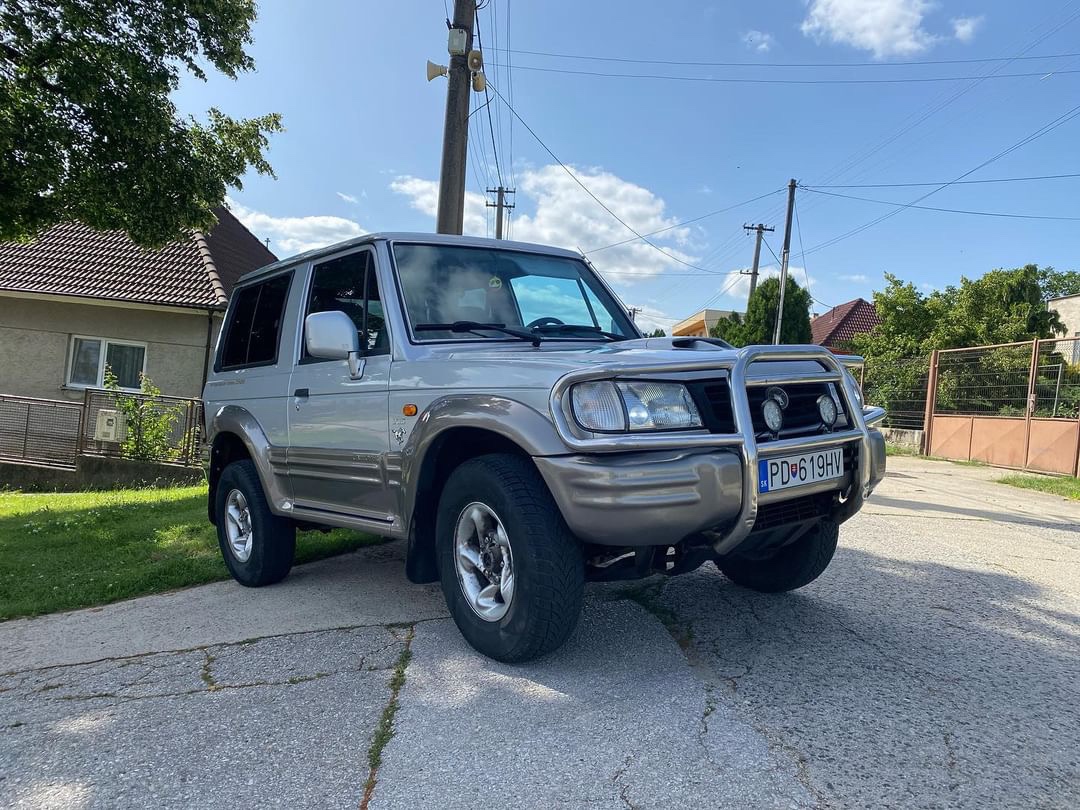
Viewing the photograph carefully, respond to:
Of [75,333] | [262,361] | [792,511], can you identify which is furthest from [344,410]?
[75,333]

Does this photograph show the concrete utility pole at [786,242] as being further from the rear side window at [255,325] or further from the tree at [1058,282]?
the tree at [1058,282]

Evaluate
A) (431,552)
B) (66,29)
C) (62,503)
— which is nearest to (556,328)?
(431,552)

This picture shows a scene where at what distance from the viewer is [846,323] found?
43156mm

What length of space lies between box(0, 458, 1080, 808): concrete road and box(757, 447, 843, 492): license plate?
2.55 feet

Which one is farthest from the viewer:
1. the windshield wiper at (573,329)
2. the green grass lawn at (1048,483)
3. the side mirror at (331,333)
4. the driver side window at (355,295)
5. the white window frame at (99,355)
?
the white window frame at (99,355)

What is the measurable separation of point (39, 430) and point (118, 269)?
4930 mm

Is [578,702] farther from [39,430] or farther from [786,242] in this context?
[786,242]

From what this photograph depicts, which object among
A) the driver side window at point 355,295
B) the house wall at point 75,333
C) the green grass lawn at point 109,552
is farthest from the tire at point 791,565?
the house wall at point 75,333

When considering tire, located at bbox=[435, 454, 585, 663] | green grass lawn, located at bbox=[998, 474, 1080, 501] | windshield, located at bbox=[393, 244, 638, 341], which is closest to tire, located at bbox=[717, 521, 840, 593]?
tire, located at bbox=[435, 454, 585, 663]

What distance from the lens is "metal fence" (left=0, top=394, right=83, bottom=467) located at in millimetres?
12734

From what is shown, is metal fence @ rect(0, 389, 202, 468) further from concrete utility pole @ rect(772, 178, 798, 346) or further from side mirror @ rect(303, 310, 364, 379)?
concrete utility pole @ rect(772, 178, 798, 346)

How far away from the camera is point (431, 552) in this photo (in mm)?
3510

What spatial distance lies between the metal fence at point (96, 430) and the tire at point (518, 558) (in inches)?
421

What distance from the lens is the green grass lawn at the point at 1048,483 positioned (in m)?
9.97
